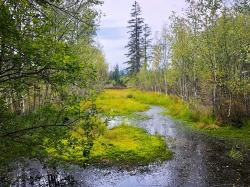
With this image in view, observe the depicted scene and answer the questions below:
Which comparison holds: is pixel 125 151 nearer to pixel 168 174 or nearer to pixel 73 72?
pixel 168 174

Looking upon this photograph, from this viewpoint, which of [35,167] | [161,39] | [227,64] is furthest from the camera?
[161,39]

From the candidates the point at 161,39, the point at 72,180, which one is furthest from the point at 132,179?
the point at 161,39

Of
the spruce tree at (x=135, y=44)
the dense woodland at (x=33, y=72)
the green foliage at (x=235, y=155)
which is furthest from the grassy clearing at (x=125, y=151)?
the spruce tree at (x=135, y=44)

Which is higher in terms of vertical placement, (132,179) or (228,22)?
(228,22)

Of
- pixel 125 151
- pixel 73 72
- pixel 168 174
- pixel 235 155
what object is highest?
pixel 73 72

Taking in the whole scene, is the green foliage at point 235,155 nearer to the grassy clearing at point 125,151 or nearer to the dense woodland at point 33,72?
the grassy clearing at point 125,151

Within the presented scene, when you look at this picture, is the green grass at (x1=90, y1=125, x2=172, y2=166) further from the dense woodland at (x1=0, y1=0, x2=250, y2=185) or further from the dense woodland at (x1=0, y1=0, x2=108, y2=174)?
the dense woodland at (x1=0, y1=0, x2=108, y2=174)

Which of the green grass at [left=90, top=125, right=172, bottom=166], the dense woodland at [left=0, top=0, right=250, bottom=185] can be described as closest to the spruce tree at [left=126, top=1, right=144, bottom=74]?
the dense woodland at [left=0, top=0, right=250, bottom=185]

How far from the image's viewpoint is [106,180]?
1698 cm

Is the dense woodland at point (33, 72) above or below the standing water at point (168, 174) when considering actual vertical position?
above

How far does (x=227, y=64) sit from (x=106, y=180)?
19.5 m

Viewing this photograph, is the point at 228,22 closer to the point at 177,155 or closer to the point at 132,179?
the point at 177,155

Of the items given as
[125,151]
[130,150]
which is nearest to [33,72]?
[125,151]

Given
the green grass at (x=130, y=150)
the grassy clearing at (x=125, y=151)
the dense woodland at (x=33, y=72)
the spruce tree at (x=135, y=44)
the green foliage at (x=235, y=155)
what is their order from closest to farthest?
the dense woodland at (x=33, y=72) < the grassy clearing at (x=125, y=151) < the green grass at (x=130, y=150) < the green foliage at (x=235, y=155) < the spruce tree at (x=135, y=44)
